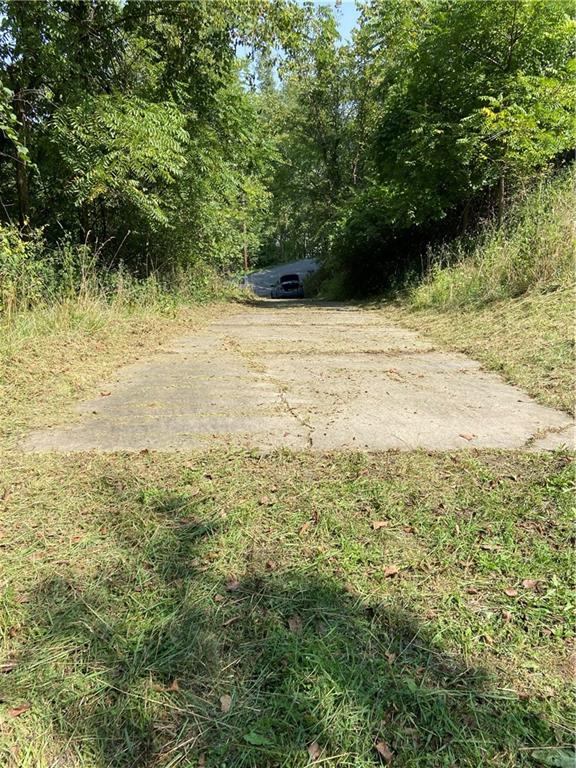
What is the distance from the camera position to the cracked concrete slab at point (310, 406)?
116 inches

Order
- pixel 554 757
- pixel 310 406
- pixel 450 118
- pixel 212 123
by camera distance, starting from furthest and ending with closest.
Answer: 1. pixel 450 118
2. pixel 212 123
3. pixel 310 406
4. pixel 554 757

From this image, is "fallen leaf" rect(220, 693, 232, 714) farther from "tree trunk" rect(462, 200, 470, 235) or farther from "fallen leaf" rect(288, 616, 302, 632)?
"tree trunk" rect(462, 200, 470, 235)

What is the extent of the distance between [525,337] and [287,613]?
4413mm

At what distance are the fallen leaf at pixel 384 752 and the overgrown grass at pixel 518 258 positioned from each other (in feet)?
20.1

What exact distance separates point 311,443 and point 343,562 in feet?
3.63

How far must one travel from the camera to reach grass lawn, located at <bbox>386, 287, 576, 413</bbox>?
12.8 feet

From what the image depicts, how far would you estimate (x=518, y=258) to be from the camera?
6797mm

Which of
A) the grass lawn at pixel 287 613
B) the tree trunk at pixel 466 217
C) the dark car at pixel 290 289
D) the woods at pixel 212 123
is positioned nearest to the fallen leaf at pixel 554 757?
the grass lawn at pixel 287 613

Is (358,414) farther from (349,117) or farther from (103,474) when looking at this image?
(349,117)

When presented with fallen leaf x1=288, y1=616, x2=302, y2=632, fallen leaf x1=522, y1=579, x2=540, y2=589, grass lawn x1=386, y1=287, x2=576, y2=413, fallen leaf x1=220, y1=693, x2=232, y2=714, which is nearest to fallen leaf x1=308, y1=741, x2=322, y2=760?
fallen leaf x1=220, y1=693, x2=232, y2=714

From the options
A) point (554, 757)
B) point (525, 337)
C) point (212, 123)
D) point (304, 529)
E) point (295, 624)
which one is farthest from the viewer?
point (212, 123)

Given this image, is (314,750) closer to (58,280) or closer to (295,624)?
(295,624)

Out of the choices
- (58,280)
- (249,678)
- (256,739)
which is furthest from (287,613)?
(58,280)

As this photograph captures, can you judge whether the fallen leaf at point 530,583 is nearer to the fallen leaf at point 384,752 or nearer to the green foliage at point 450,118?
the fallen leaf at point 384,752
